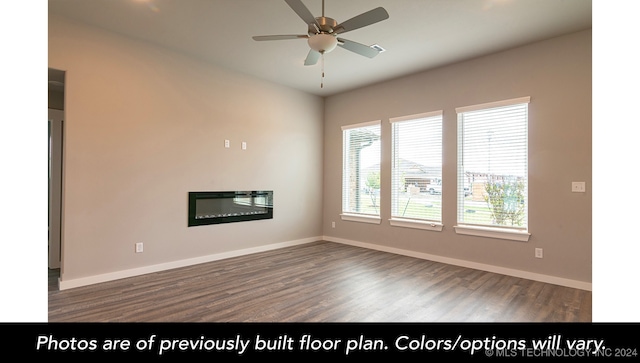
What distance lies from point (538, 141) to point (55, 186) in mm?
6305

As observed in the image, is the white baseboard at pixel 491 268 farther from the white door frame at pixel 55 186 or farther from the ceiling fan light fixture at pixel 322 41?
the white door frame at pixel 55 186

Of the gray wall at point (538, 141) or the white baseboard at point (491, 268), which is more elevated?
the gray wall at point (538, 141)

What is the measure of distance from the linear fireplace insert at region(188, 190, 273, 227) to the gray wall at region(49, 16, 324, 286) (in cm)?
11

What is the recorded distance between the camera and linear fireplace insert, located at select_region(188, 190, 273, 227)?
4.31 m

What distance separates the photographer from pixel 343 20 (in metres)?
3.28

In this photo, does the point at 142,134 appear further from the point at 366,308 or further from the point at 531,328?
the point at 531,328

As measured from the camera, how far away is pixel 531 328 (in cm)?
243

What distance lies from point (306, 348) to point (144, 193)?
313 centimetres

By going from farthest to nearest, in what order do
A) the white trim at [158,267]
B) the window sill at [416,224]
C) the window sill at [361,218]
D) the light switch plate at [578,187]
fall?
the window sill at [361,218]
the window sill at [416,224]
the light switch plate at [578,187]
the white trim at [158,267]

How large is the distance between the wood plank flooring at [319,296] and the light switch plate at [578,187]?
1139mm

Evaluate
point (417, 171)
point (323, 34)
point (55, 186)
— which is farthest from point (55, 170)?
point (417, 171)

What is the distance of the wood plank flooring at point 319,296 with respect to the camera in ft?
8.62

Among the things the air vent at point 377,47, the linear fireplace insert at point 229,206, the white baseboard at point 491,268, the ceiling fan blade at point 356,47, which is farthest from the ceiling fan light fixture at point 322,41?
the white baseboard at point 491,268

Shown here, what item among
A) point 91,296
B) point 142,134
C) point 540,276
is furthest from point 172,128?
point 540,276
